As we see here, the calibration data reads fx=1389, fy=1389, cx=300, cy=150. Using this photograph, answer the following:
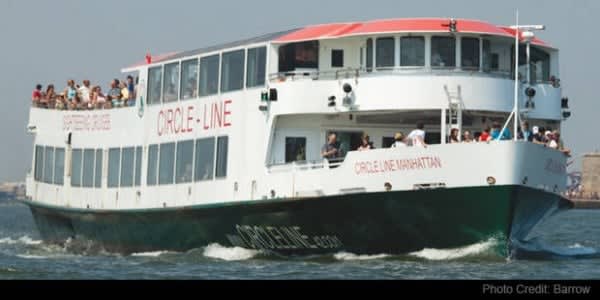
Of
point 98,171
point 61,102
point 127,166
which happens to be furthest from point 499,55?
point 61,102

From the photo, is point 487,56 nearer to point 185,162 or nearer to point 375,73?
point 375,73

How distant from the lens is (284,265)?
80.5ft

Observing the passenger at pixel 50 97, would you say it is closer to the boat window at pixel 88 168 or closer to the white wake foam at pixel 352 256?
the boat window at pixel 88 168

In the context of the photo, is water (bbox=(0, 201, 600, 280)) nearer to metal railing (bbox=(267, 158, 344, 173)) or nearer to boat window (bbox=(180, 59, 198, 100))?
metal railing (bbox=(267, 158, 344, 173))

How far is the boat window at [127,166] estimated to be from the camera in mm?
32438

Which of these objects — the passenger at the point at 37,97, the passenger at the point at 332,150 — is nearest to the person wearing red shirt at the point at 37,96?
the passenger at the point at 37,97

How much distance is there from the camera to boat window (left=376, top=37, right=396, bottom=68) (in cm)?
2567

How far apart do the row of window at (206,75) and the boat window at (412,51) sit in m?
2.94

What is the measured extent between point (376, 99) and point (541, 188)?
338 centimetres

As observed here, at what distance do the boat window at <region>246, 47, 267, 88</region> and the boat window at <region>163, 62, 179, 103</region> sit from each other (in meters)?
3.19

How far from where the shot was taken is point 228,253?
1078 inches

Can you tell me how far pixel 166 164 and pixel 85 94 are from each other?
536 centimetres

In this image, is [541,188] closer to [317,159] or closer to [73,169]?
[317,159]
